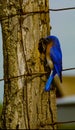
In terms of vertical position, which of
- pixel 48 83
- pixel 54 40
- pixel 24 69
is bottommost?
pixel 48 83

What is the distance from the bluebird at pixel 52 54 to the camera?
5.69 metres

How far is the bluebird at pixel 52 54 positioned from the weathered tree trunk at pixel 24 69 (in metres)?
0.07

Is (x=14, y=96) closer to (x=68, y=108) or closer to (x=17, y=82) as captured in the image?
(x=17, y=82)

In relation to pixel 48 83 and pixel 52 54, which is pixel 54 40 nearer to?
pixel 52 54

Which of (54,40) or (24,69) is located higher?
(54,40)

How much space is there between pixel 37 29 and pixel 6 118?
2.39ft

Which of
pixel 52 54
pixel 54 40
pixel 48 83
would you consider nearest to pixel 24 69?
pixel 48 83

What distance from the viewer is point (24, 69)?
18.2 ft

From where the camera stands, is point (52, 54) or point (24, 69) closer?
point (24, 69)

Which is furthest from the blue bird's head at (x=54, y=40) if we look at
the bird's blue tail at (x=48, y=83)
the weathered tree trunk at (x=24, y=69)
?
the bird's blue tail at (x=48, y=83)

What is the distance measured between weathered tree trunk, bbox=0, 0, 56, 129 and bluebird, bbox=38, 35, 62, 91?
0.22 ft

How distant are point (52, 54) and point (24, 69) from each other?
12.8 inches

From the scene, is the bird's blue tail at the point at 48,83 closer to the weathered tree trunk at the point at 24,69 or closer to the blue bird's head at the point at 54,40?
the weathered tree trunk at the point at 24,69

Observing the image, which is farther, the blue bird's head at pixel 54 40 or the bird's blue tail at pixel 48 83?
the blue bird's head at pixel 54 40
